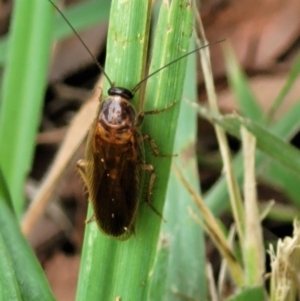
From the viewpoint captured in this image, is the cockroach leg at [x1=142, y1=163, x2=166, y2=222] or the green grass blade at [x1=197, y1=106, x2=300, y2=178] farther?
the green grass blade at [x1=197, y1=106, x2=300, y2=178]

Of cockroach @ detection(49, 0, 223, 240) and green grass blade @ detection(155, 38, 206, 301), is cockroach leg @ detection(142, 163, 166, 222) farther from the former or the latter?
green grass blade @ detection(155, 38, 206, 301)

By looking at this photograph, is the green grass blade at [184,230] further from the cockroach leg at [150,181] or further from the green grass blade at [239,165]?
the cockroach leg at [150,181]

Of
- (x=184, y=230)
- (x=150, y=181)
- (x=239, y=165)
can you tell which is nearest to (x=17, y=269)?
(x=150, y=181)

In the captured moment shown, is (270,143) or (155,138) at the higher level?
(155,138)

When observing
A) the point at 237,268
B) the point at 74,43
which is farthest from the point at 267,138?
the point at 74,43

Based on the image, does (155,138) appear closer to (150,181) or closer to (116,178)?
(150,181)

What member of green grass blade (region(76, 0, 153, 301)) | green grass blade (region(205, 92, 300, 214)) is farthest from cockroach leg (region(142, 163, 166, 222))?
green grass blade (region(205, 92, 300, 214))
